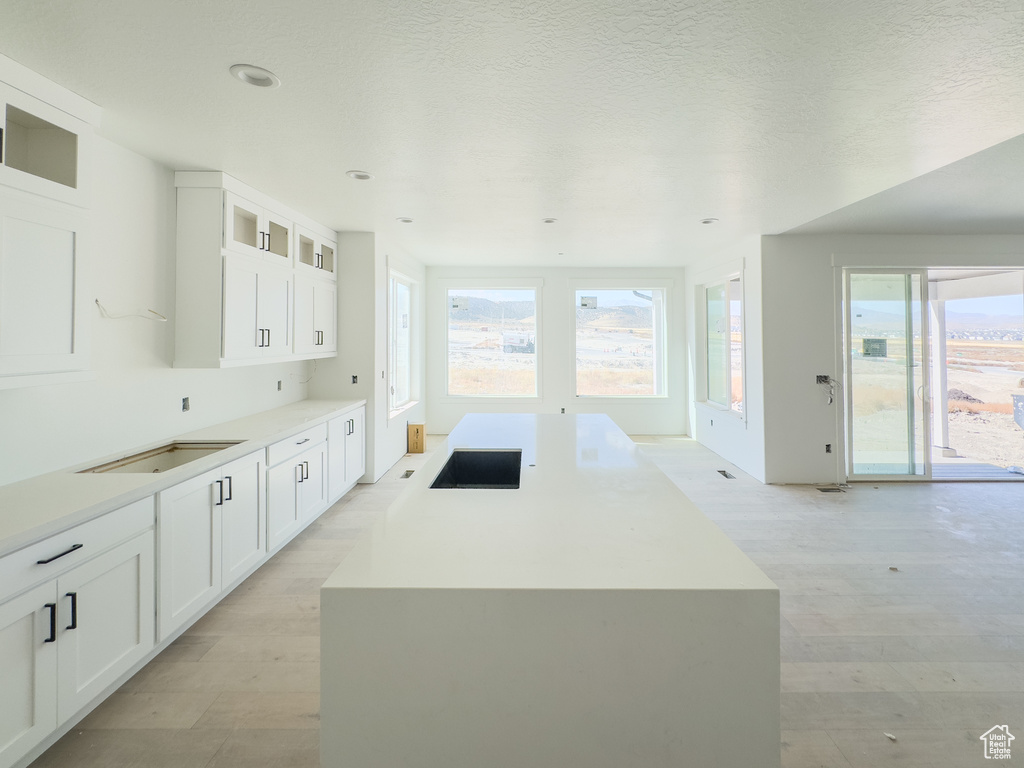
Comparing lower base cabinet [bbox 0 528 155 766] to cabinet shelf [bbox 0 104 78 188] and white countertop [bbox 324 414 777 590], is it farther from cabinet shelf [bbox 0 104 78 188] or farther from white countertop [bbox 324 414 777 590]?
cabinet shelf [bbox 0 104 78 188]

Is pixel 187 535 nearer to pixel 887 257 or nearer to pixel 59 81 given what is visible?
pixel 59 81

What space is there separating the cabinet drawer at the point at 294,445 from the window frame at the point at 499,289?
369 cm

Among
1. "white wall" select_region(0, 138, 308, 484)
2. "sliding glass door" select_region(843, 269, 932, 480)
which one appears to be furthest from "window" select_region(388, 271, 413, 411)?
"sliding glass door" select_region(843, 269, 932, 480)

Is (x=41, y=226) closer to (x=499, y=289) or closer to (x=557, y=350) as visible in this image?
(x=499, y=289)

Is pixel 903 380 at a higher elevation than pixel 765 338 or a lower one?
lower

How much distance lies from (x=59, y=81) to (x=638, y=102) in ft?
8.09

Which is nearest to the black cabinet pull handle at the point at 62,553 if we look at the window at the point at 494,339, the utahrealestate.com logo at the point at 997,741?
the utahrealestate.com logo at the point at 997,741

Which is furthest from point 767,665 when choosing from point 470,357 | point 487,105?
point 470,357

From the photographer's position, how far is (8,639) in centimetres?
156

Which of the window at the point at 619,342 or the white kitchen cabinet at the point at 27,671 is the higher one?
the window at the point at 619,342

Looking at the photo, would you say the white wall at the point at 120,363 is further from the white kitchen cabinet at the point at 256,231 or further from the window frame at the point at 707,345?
the window frame at the point at 707,345

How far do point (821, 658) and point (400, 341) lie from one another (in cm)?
568

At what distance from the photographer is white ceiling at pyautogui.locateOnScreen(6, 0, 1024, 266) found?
5.57ft

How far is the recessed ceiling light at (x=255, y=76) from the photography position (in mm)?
1996
